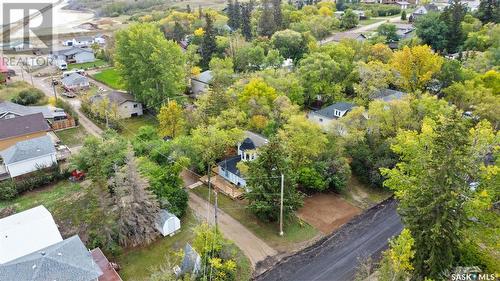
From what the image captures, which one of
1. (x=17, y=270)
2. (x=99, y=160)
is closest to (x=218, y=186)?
(x=99, y=160)

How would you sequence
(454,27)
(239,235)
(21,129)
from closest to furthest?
(239,235) < (21,129) < (454,27)

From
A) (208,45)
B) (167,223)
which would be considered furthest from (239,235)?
(208,45)

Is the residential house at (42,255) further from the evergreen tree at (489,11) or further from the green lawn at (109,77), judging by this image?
the evergreen tree at (489,11)

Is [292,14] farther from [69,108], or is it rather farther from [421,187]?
[421,187]

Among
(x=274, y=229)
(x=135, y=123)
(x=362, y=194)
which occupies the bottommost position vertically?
(x=135, y=123)

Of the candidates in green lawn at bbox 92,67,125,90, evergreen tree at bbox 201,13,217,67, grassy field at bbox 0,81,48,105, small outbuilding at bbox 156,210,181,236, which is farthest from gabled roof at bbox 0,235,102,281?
evergreen tree at bbox 201,13,217,67

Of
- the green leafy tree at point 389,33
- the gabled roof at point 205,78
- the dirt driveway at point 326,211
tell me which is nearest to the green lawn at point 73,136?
the gabled roof at point 205,78

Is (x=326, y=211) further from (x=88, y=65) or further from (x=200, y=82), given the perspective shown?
(x=88, y=65)
